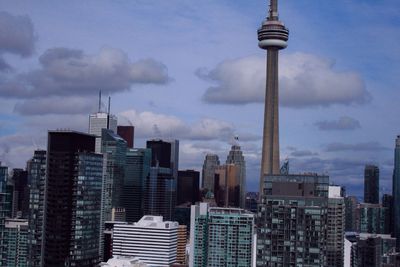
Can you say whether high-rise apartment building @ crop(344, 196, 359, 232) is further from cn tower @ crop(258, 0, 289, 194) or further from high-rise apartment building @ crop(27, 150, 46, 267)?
high-rise apartment building @ crop(27, 150, 46, 267)

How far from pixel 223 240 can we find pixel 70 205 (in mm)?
19969

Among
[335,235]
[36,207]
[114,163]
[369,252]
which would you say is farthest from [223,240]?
[114,163]

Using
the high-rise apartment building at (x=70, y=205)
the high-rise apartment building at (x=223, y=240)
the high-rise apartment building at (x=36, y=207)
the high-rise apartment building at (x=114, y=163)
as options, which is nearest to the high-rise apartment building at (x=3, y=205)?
the high-rise apartment building at (x=36, y=207)

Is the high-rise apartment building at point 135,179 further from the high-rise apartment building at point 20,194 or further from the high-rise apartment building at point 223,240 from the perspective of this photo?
the high-rise apartment building at point 223,240

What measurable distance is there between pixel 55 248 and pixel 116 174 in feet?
212

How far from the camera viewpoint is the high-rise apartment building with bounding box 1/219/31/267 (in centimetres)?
8950

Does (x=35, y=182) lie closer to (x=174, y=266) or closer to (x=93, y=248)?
(x=93, y=248)

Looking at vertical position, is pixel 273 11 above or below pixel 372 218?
above

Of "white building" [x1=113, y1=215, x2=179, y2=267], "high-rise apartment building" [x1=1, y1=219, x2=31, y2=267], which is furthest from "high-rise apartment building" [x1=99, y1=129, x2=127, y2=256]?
"high-rise apartment building" [x1=1, y1=219, x2=31, y2=267]

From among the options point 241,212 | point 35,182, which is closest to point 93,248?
point 35,182

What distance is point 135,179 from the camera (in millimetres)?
150750

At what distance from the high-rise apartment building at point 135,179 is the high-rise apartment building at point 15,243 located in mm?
52646

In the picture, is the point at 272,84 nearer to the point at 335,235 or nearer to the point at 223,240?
the point at 223,240

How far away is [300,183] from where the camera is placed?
5634 cm
